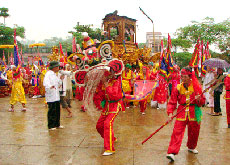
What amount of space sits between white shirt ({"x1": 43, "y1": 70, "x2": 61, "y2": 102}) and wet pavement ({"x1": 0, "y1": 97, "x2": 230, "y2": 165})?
0.85m

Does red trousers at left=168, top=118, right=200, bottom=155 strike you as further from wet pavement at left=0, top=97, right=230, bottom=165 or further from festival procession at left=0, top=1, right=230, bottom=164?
wet pavement at left=0, top=97, right=230, bottom=165

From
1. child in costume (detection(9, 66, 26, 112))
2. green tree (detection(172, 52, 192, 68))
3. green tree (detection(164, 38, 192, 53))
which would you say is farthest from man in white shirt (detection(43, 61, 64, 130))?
green tree (detection(164, 38, 192, 53))

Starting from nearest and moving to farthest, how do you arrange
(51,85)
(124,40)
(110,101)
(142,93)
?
(110,101) → (142,93) → (51,85) → (124,40)

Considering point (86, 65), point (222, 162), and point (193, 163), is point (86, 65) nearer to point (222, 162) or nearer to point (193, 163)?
point (193, 163)

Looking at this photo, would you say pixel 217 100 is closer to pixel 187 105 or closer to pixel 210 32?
pixel 187 105

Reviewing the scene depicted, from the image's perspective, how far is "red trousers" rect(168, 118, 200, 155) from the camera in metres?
3.86

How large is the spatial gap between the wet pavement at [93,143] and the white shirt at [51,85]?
85 cm

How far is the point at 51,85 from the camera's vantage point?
19.3 feet

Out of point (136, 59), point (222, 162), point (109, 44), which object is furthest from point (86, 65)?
point (136, 59)

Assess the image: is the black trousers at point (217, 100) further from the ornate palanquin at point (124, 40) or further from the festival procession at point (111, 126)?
the ornate palanquin at point (124, 40)

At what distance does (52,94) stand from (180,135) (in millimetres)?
3504

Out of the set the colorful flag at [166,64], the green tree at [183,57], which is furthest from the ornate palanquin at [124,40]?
the green tree at [183,57]

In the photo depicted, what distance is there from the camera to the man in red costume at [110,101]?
418cm

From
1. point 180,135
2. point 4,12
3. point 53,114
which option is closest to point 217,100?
point 180,135
